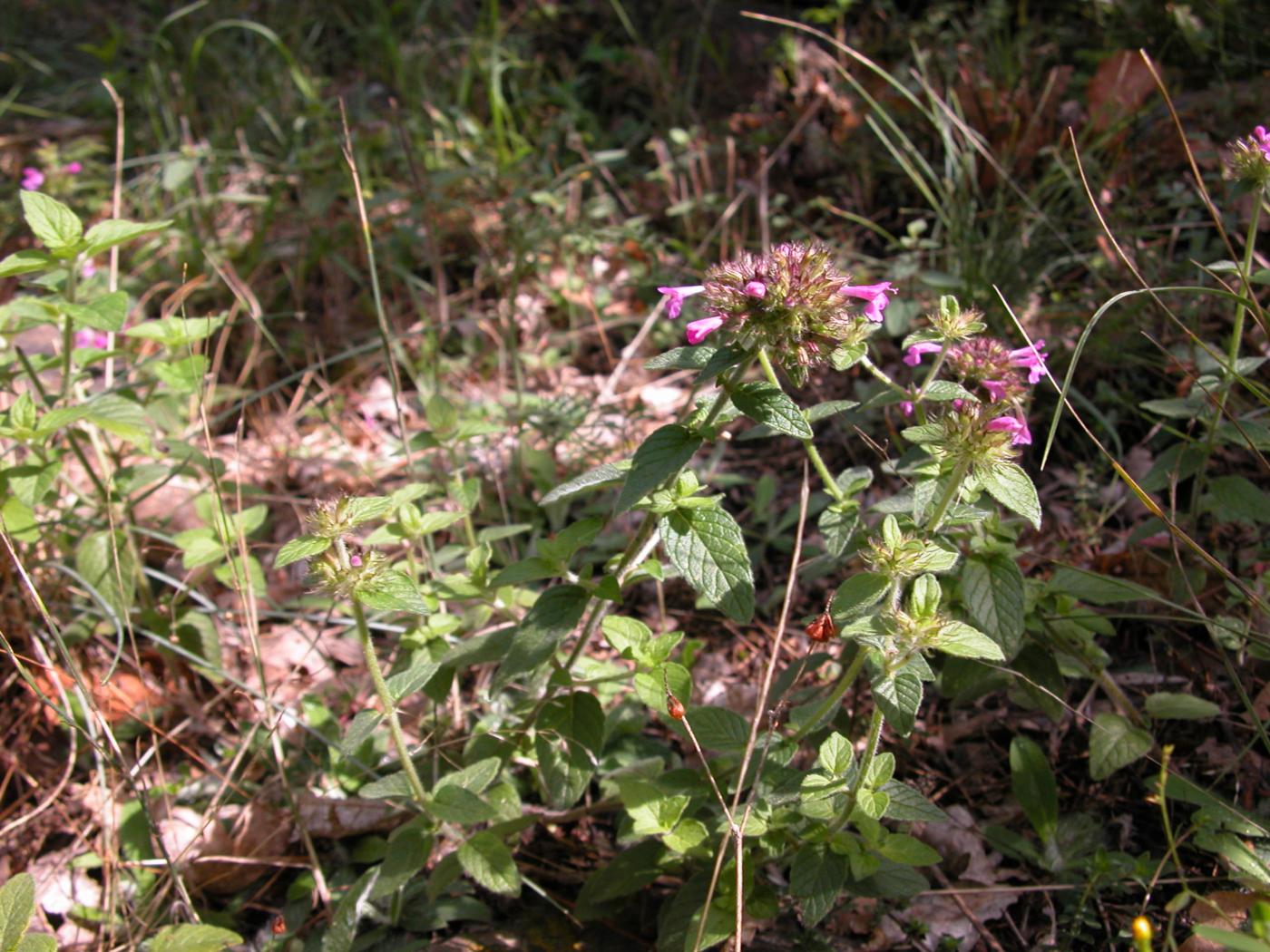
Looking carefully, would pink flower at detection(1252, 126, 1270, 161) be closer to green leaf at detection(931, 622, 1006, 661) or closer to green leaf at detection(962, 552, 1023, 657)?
green leaf at detection(962, 552, 1023, 657)

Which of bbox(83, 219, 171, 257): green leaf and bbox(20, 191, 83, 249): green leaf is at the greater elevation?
bbox(20, 191, 83, 249): green leaf

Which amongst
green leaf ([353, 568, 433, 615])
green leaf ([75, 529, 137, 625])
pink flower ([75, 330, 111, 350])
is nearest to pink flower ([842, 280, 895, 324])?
green leaf ([353, 568, 433, 615])

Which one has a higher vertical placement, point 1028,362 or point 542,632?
point 1028,362

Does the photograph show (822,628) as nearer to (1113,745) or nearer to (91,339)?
(1113,745)

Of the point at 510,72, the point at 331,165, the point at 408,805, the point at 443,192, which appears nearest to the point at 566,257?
the point at 443,192

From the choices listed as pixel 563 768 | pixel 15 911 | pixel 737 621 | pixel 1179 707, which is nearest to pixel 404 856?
pixel 563 768

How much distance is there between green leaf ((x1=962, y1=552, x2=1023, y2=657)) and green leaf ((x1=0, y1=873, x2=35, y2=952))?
154 cm

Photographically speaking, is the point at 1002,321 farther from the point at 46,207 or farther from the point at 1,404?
the point at 1,404

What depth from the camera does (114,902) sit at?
1.86 meters

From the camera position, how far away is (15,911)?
1447 millimetres

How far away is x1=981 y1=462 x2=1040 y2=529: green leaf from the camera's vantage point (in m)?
1.40

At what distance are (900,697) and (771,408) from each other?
448 millimetres

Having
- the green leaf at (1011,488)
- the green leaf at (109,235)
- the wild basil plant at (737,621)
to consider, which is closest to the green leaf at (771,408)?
the wild basil plant at (737,621)

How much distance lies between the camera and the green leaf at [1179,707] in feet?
5.87
